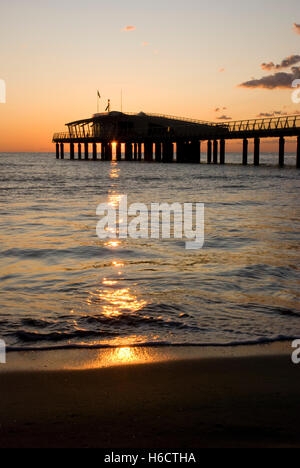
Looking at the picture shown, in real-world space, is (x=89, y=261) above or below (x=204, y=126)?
below

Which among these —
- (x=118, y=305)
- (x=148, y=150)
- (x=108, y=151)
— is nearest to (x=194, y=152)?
(x=148, y=150)

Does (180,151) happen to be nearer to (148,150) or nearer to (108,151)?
(148,150)

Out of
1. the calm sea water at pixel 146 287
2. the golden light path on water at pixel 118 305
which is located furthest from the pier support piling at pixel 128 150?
the golden light path on water at pixel 118 305

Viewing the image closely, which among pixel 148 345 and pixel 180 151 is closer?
pixel 148 345

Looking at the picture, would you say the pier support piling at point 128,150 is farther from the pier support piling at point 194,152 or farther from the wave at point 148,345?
the wave at point 148,345

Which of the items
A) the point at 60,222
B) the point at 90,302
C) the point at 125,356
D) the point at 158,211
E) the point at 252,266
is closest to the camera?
the point at 125,356

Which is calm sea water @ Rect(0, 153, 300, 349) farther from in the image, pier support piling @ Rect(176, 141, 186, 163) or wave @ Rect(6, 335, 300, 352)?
pier support piling @ Rect(176, 141, 186, 163)

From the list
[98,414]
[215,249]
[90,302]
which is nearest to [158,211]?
[215,249]

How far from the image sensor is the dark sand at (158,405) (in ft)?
8.42

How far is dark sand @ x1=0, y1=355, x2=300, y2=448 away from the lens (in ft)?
8.42

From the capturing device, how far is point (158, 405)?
296 centimetres

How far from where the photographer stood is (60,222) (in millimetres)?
13211

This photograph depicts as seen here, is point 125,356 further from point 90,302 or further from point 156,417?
point 90,302

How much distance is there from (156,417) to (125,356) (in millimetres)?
1142
